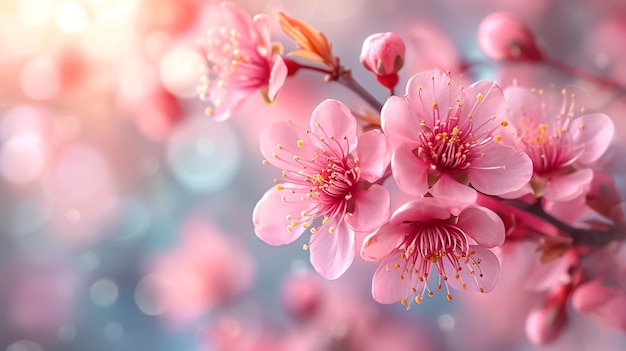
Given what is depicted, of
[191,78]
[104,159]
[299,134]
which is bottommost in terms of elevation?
[104,159]

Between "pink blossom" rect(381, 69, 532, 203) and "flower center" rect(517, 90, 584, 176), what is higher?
"pink blossom" rect(381, 69, 532, 203)

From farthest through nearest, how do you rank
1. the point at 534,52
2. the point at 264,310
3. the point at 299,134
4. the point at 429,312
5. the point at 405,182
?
1. the point at 264,310
2. the point at 429,312
3. the point at 534,52
4. the point at 299,134
5. the point at 405,182

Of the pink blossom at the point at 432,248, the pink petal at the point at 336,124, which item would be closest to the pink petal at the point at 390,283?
the pink blossom at the point at 432,248

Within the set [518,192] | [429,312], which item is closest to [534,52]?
[518,192]

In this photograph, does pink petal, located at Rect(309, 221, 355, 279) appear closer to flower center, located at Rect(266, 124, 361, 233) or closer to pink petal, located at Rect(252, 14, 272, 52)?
flower center, located at Rect(266, 124, 361, 233)

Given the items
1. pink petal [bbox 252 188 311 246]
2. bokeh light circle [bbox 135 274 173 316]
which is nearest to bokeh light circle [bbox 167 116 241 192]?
bokeh light circle [bbox 135 274 173 316]

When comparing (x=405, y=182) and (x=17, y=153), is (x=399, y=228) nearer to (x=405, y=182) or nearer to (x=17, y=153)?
(x=405, y=182)

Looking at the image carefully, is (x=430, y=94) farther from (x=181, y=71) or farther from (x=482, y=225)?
(x=181, y=71)
